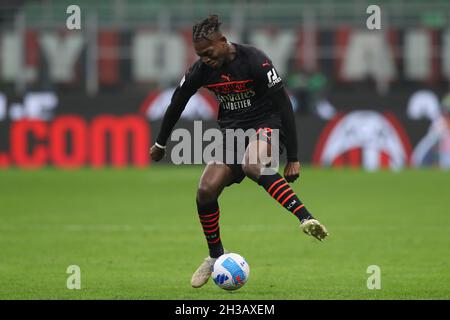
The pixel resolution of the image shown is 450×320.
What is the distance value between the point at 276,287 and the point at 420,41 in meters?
18.8

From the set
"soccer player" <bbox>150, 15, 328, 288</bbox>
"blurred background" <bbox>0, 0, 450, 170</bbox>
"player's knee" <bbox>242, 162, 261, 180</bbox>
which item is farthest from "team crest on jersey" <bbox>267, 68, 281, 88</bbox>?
"blurred background" <bbox>0, 0, 450, 170</bbox>

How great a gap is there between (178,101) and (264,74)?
78 centimetres

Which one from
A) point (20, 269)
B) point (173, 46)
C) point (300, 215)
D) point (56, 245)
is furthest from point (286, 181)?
point (173, 46)

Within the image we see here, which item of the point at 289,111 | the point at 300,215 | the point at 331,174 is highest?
the point at 289,111

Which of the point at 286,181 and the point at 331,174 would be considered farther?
the point at 331,174

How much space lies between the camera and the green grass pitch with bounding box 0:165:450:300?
28.8 feet

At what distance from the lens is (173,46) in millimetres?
26203

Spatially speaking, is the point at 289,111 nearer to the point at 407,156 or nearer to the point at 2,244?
the point at 2,244

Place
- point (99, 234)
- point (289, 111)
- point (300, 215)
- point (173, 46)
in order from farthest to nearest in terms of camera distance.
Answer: point (173, 46)
point (99, 234)
point (289, 111)
point (300, 215)

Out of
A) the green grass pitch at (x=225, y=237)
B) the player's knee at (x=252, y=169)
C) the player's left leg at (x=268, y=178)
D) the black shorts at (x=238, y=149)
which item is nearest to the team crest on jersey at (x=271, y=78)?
the black shorts at (x=238, y=149)

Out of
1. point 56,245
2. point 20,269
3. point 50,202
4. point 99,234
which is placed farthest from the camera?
point 50,202

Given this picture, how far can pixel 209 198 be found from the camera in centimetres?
878

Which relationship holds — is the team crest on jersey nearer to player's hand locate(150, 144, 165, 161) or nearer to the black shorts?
the black shorts

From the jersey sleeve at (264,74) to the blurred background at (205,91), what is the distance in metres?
14.2
